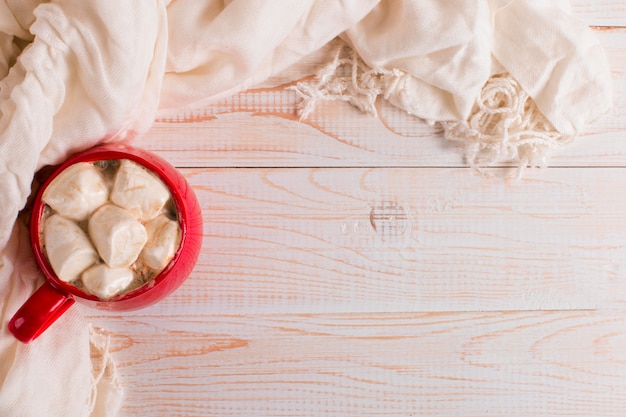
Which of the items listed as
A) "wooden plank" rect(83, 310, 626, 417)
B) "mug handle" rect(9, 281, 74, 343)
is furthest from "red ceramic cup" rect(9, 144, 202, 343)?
"wooden plank" rect(83, 310, 626, 417)

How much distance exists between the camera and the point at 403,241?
30.4 inches

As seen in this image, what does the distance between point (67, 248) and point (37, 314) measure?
0.22 ft

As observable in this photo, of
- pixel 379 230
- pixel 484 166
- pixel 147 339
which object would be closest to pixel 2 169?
pixel 147 339

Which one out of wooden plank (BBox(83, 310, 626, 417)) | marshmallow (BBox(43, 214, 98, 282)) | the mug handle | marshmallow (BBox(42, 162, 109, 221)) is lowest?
wooden plank (BBox(83, 310, 626, 417))

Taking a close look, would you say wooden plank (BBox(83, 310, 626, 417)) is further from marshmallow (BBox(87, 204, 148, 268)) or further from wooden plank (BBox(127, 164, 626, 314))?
marshmallow (BBox(87, 204, 148, 268))

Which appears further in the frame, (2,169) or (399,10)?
(399,10)

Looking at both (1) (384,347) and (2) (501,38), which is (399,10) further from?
(1) (384,347)

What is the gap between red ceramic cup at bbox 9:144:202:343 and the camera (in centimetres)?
62

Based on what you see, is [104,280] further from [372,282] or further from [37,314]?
[372,282]

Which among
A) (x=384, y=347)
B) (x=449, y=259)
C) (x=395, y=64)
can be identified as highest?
(x=395, y=64)

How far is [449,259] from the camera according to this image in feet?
2.53

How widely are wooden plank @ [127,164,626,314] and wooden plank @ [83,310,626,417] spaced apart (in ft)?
0.07

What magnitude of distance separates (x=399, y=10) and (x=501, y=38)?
0.40 ft

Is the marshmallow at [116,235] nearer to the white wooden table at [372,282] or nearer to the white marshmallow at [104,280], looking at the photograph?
the white marshmallow at [104,280]
